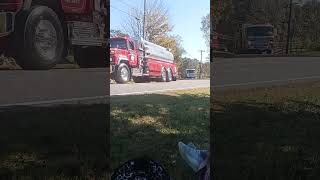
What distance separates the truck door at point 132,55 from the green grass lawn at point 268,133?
0.74m

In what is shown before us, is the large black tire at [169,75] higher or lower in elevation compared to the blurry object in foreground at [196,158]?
higher

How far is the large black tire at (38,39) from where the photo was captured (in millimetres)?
4465

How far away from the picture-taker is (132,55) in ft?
15.1

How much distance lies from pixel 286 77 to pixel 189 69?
3.23ft

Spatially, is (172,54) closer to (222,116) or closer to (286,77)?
(222,116)

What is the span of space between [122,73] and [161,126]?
54cm

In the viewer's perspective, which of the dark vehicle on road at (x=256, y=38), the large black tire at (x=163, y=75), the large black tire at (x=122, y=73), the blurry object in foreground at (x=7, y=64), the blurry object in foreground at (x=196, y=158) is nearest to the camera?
the blurry object in foreground at (x=7, y=64)

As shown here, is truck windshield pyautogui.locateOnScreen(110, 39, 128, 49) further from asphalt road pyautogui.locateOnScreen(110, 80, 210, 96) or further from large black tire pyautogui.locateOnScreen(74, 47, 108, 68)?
asphalt road pyautogui.locateOnScreen(110, 80, 210, 96)

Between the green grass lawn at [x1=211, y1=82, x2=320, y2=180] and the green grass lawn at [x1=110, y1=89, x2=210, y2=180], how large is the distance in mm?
212

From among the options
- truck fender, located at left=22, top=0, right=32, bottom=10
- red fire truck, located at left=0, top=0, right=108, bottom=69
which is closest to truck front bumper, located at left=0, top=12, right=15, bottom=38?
red fire truck, located at left=0, top=0, right=108, bottom=69

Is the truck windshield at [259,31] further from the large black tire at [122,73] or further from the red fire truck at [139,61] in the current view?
the large black tire at [122,73]

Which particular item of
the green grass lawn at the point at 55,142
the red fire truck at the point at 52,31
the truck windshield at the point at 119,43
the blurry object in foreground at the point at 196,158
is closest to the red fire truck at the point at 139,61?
the truck windshield at the point at 119,43

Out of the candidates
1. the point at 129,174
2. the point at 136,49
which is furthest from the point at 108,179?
the point at 136,49

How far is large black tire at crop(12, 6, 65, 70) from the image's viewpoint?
176 inches
